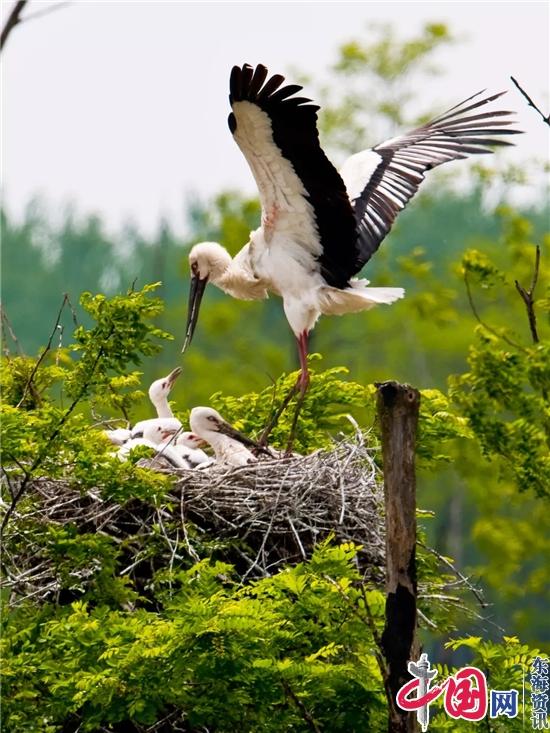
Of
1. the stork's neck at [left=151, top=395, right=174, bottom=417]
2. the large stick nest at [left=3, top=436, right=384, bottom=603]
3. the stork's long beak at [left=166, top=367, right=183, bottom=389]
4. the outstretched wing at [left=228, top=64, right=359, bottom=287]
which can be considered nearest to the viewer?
the large stick nest at [left=3, top=436, right=384, bottom=603]

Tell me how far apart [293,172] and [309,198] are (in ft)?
0.89

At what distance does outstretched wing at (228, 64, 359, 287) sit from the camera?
30.1ft

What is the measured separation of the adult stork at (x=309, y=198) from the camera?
9.32 metres

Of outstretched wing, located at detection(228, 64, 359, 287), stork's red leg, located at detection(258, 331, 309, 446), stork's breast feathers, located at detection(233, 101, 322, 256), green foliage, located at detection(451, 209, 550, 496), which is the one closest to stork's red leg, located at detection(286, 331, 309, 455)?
stork's red leg, located at detection(258, 331, 309, 446)

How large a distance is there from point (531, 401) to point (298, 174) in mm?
3034

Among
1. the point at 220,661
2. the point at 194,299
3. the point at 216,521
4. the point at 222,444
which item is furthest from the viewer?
the point at 194,299

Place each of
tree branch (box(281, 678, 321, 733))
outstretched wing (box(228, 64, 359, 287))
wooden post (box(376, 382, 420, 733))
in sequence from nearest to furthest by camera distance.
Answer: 1. wooden post (box(376, 382, 420, 733))
2. tree branch (box(281, 678, 321, 733))
3. outstretched wing (box(228, 64, 359, 287))

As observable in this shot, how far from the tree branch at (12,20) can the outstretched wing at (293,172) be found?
4682 millimetres

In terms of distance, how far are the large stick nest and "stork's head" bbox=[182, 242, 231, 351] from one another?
246cm

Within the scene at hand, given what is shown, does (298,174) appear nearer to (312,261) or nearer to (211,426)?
(312,261)

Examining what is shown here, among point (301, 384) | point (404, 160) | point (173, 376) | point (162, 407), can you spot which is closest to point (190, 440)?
point (301, 384)

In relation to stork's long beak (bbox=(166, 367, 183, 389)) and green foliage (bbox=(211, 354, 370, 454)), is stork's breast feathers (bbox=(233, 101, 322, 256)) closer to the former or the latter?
green foliage (bbox=(211, 354, 370, 454))

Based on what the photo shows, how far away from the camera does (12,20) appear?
4.38 metres

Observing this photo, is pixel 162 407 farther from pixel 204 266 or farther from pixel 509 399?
pixel 509 399
